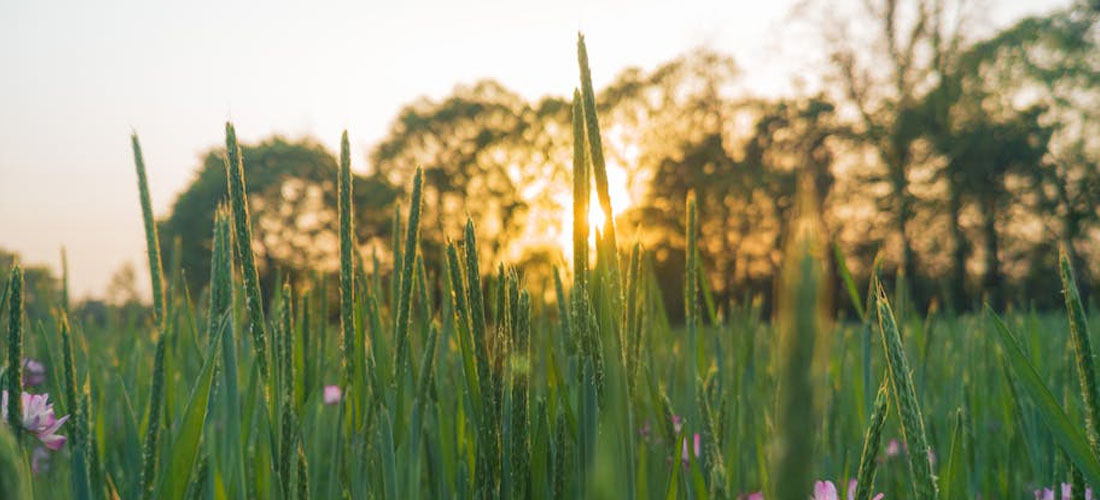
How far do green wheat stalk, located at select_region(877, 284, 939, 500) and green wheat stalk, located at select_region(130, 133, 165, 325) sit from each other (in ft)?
2.41

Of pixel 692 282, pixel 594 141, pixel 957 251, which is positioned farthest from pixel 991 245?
pixel 594 141

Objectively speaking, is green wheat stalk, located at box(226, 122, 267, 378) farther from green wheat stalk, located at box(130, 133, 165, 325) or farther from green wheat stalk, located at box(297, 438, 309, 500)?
green wheat stalk, located at box(130, 133, 165, 325)

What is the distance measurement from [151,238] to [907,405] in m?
0.80

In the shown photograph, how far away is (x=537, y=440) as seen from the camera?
78 centimetres

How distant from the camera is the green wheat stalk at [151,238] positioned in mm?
887

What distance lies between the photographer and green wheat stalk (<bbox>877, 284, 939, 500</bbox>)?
45cm

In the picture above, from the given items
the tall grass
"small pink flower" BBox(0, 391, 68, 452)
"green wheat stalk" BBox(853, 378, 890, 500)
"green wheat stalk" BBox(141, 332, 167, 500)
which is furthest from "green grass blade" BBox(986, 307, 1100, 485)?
"small pink flower" BBox(0, 391, 68, 452)

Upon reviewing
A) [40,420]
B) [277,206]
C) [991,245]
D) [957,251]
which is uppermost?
[277,206]

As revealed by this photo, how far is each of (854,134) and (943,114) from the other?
3071 millimetres

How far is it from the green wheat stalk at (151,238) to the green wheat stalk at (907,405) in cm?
74

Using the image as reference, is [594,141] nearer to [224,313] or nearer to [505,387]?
[505,387]

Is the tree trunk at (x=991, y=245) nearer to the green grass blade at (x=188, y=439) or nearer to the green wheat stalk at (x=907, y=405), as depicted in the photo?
the green wheat stalk at (x=907, y=405)

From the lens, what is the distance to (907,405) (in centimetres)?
46

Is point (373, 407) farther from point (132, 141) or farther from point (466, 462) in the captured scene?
point (132, 141)
